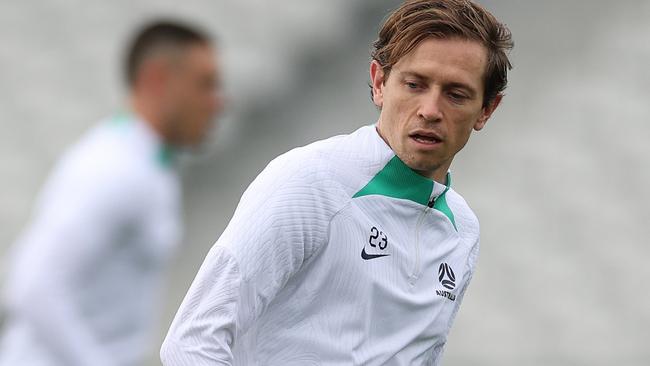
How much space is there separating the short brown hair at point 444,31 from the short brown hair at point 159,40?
114cm

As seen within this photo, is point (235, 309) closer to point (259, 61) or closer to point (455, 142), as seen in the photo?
point (455, 142)

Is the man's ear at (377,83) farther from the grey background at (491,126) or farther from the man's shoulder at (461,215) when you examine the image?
the grey background at (491,126)

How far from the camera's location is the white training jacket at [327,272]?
229 centimetres

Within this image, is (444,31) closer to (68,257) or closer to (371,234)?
(371,234)

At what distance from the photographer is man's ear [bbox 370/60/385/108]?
2639mm

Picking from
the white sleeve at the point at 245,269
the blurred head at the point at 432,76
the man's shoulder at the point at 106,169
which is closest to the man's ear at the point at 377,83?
the blurred head at the point at 432,76

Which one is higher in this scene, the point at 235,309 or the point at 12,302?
the point at 235,309

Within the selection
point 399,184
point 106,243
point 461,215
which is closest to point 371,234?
point 399,184

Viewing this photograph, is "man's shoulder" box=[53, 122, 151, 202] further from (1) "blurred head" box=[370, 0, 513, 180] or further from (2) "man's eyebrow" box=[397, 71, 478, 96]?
(2) "man's eyebrow" box=[397, 71, 478, 96]

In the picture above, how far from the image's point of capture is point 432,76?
2.52 meters

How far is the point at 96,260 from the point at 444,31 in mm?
1103

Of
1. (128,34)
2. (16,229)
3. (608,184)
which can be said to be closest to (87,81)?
(128,34)

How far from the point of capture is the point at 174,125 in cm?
345

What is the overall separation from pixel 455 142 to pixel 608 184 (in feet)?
17.8
